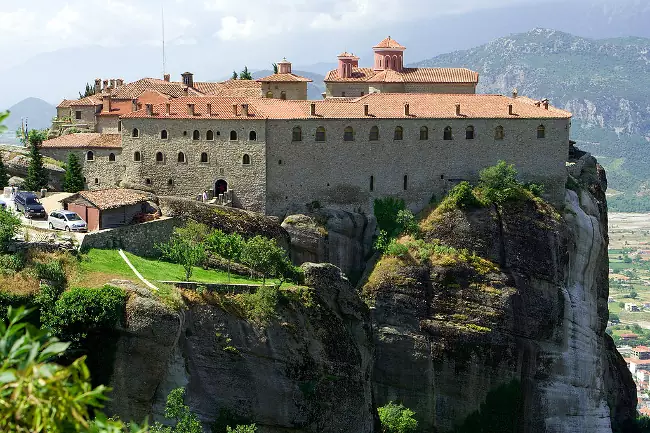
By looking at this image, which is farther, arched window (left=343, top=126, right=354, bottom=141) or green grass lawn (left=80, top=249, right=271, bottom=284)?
arched window (left=343, top=126, right=354, bottom=141)

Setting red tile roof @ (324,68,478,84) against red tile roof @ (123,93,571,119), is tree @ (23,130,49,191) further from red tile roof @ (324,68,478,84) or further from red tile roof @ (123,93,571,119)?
red tile roof @ (324,68,478,84)

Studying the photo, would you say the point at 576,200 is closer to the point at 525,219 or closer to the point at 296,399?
the point at 525,219

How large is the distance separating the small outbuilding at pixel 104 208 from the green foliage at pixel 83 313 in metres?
10.5

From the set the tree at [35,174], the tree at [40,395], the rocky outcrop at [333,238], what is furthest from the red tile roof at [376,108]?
the tree at [40,395]

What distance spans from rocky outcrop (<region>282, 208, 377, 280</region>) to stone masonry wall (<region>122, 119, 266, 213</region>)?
2788mm

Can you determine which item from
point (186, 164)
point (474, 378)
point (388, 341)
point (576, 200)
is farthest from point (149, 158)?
point (576, 200)

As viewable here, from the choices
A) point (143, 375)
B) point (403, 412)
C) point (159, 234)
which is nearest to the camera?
point (143, 375)

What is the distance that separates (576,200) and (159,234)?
105ft

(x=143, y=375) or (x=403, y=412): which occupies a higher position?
(x=143, y=375)

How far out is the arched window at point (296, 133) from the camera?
6419cm

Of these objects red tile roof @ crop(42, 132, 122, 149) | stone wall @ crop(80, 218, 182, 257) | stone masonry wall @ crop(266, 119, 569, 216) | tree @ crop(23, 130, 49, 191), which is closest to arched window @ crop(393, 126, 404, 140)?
stone masonry wall @ crop(266, 119, 569, 216)

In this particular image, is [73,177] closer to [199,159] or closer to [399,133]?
[199,159]

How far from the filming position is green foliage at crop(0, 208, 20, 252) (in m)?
47.0

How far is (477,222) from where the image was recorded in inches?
2635
